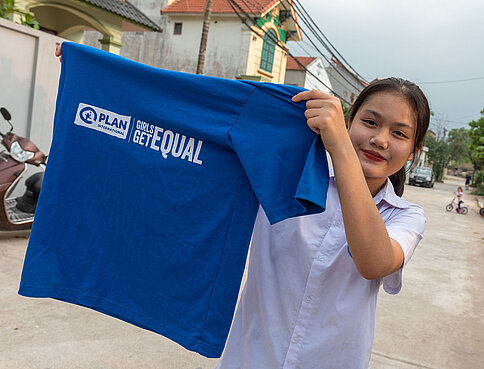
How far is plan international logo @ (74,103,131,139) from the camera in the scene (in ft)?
5.39

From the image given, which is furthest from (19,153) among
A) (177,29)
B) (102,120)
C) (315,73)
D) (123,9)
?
(315,73)

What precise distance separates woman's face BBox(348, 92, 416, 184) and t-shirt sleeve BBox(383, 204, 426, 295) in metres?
0.16

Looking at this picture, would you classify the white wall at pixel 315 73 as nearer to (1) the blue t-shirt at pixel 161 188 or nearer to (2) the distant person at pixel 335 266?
(1) the blue t-shirt at pixel 161 188

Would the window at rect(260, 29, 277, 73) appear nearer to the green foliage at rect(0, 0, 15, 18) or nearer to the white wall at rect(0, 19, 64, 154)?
the green foliage at rect(0, 0, 15, 18)

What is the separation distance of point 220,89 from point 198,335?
0.81 m

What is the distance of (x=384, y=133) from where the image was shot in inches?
49.9

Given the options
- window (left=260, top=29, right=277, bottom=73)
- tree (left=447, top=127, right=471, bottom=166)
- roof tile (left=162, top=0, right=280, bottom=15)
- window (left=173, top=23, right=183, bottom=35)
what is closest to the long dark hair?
roof tile (left=162, top=0, right=280, bottom=15)

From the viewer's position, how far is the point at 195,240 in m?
1.53

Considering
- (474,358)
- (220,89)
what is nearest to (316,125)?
(220,89)

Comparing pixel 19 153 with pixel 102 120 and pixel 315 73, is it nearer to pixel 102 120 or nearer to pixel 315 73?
pixel 102 120

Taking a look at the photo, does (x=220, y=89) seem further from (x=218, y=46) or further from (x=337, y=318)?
(x=218, y=46)

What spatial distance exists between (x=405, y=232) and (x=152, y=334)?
2737mm

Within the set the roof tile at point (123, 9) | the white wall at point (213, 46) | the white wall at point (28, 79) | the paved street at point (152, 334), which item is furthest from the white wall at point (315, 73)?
the paved street at point (152, 334)

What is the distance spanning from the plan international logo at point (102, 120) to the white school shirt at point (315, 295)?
66 cm
